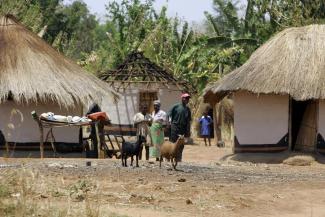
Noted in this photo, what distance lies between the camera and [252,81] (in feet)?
57.1

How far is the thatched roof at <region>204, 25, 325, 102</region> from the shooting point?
17.0m

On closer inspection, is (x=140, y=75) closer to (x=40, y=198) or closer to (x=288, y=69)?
(x=288, y=69)

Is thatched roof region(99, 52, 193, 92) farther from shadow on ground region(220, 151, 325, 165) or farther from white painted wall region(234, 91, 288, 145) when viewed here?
shadow on ground region(220, 151, 325, 165)

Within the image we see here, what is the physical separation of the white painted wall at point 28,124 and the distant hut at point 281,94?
12.0ft

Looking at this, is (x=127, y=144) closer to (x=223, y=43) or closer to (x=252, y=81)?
(x=252, y=81)

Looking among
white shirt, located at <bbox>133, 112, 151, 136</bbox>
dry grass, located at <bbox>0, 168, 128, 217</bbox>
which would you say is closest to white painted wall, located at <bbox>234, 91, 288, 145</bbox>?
white shirt, located at <bbox>133, 112, 151, 136</bbox>

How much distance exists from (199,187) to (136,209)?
1.95 metres

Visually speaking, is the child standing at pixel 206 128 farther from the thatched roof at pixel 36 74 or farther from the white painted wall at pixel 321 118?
the white painted wall at pixel 321 118

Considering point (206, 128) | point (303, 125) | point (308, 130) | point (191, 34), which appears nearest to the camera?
point (308, 130)

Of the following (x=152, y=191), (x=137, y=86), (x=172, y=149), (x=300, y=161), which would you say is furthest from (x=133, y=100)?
(x=152, y=191)

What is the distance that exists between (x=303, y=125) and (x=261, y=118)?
1.08 metres

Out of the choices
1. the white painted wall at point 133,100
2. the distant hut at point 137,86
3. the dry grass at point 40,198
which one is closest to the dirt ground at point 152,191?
the dry grass at point 40,198

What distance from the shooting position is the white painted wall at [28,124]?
1742cm

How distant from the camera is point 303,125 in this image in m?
18.3
